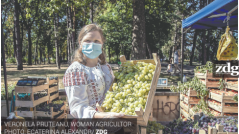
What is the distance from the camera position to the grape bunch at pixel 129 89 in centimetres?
189

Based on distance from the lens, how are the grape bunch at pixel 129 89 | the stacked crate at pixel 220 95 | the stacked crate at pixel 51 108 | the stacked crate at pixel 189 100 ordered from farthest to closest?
the stacked crate at pixel 189 100 → the stacked crate at pixel 51 108 → the stacked crate at pixel 220 95 → the grape bunch at pixel 129 89

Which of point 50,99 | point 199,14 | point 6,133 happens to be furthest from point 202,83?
point 6,133

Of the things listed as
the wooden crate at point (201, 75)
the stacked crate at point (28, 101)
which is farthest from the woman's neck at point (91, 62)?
the wooden crate at point (201, 75)

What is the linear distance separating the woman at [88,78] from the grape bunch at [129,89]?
0.15 metres

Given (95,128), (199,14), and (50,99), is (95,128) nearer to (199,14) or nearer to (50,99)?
(50,99)

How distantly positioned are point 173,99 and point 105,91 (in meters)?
3.18

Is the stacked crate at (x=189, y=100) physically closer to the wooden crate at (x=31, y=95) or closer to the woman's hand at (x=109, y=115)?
the woman's hand at (x=109, y=115)

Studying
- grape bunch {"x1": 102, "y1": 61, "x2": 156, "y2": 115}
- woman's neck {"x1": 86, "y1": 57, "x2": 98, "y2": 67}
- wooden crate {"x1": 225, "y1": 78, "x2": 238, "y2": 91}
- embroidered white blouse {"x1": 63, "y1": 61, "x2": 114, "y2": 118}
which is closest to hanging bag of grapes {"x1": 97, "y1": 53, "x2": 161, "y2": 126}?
grape bunch {"x1": 102, "y1": 61, "x2": 156, "y2": 115}

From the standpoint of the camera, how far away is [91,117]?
167 centimetres

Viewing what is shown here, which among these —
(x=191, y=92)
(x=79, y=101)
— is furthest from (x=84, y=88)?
(x=191, y=92)

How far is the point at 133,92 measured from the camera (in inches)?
82.1

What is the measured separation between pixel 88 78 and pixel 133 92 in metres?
0.59

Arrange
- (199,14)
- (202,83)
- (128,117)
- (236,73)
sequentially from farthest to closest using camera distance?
(199,14) < (202,83) < (236,73) < (128,117)

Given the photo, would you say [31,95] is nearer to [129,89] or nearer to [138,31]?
[129,89]
